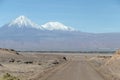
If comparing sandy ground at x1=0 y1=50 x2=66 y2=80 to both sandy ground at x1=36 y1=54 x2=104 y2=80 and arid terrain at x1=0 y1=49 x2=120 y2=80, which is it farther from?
sandy ground at x1=36 y1=54 x2=104 y2=80

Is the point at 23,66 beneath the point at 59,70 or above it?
above

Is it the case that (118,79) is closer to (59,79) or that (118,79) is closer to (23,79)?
(59,79)

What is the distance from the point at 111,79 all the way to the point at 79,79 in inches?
117

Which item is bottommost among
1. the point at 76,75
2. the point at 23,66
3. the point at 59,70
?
the point at 76,75

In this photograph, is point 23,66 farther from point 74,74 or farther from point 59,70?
point 74,74

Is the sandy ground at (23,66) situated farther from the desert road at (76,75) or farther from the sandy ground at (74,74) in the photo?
the desert road at (76,75)

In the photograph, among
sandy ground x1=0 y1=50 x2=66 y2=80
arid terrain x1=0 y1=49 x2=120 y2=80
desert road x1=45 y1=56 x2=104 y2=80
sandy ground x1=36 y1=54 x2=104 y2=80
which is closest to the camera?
desert road x1=45 y1=56 x2=104 y2=80

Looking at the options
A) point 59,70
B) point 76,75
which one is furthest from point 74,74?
point 59,70

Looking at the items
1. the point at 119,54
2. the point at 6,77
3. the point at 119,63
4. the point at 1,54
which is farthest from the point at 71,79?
the point at 1,54

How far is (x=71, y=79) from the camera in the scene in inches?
1379

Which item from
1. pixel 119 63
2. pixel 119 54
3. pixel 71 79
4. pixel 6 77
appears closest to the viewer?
pixel 6 77

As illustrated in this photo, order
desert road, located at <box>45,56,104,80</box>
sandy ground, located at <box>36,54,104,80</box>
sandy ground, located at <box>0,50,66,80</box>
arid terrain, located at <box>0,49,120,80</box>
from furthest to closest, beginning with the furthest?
sandy ground, located at <box>0,50,66,80</box>, arid terrain, located at <box>0,49,120,80</box>, sandy ground, located at <box>36,54,104,80</box>, desert road, located at <box>45,56,104,80</box>

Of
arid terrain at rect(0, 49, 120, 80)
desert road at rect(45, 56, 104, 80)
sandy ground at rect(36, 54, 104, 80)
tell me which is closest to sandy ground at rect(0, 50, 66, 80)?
arid terrain at rect(0, 49, 120, 80)

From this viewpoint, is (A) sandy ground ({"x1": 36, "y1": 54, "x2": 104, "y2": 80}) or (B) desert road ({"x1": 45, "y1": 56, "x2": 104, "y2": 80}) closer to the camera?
(B) desert road ({"x1": 45, "y1": 56, "x2": 104, "y2": 80})
